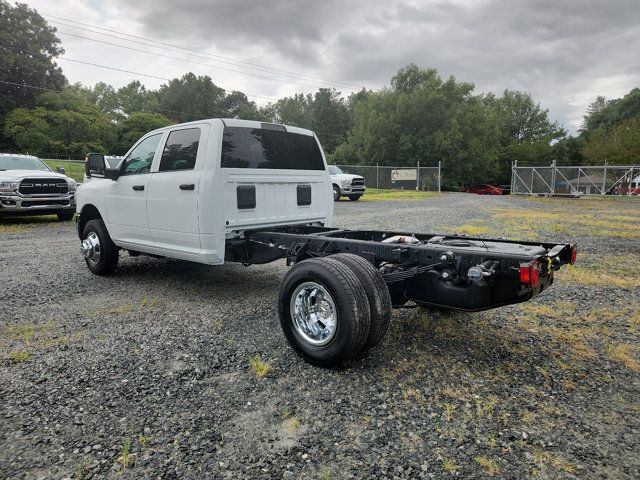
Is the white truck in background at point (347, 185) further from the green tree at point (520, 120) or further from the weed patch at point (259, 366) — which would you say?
the green tree at point (520, 120)

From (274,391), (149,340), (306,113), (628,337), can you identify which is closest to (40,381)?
(149,340)

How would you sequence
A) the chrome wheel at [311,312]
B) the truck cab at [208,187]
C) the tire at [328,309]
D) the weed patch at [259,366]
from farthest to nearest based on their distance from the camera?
the truck cab at [208,187]
the chrome wheel at [311,312]
the weed patch at [259,366]
the tire at [328,309]

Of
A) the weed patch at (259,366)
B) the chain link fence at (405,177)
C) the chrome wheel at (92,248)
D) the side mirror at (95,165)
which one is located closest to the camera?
the weed patch at (259,366)

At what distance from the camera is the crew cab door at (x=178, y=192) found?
15.5 feet

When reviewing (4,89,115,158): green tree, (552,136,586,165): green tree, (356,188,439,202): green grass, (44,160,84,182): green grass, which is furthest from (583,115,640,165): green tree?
(4,89,115,158): green tree

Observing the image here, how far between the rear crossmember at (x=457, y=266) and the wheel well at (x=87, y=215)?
3.72 metres

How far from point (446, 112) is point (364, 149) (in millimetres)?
9540

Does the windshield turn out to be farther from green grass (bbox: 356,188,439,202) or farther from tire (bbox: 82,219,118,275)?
green grass (bbox: 356,188,439,202)

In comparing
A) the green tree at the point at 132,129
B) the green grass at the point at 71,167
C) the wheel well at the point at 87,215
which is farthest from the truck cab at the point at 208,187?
the green tree at the point at 132,129

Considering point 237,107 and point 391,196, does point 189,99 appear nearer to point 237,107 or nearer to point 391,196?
point 237,107

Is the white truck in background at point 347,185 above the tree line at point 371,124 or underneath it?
underneath

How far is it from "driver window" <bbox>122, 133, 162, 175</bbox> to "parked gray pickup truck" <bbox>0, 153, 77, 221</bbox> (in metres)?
7.03

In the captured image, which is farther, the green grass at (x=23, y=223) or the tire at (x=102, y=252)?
the green grass at (x=23, y=223)

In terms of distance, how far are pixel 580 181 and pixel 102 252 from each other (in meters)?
29.6
